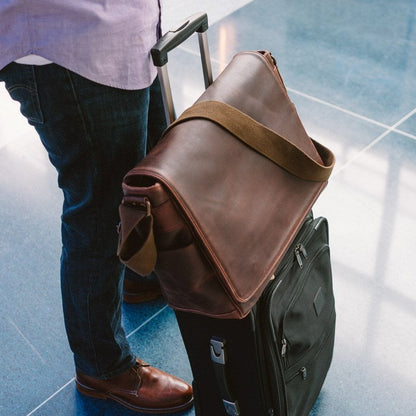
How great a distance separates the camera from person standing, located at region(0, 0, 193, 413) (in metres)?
0.97

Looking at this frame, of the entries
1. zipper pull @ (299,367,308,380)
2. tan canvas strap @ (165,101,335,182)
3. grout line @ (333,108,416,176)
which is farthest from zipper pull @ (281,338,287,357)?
grout line @ (333,108,416,176)

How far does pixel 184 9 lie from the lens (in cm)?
321

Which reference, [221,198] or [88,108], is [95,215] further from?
[221,198]

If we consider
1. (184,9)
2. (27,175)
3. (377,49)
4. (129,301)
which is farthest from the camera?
(184,9)

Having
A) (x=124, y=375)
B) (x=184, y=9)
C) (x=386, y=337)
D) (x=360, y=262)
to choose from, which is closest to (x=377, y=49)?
(x=184, y=9)

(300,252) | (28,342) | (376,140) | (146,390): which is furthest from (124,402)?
(376,140)

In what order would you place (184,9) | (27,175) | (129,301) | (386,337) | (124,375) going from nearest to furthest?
1. (124,375)
2. (386,337)
3. (129,301)
4. (27,175)
5. (184,9)

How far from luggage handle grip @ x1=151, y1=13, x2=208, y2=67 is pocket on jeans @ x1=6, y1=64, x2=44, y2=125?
0.20 meters

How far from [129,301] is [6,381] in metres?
0.38

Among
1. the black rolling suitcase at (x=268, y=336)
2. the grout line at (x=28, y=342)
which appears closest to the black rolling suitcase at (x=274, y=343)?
the black rolling suitcase at (x=268, y=336)

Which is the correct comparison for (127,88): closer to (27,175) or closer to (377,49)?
(27,175)

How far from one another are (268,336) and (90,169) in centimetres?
43

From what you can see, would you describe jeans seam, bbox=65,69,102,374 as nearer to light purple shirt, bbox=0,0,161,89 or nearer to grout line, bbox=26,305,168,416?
light purple shirt, bbox=0,0,161,89

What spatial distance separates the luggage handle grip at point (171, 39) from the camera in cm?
98
